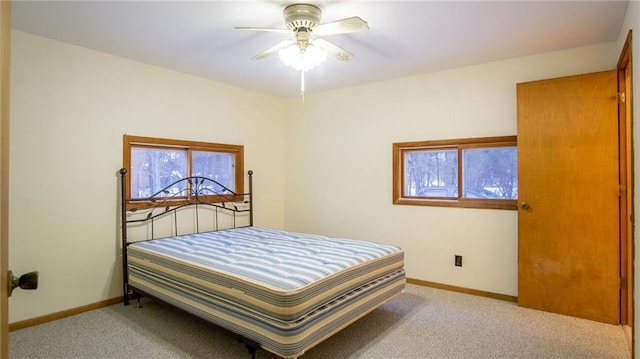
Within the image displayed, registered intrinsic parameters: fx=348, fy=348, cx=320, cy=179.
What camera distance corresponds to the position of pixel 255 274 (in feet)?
7.34

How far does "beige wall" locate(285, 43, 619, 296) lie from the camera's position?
3.49m

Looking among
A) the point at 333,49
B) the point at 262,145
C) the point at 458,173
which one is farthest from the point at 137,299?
the point at 458,173

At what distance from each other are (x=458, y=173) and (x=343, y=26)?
7.43 ft

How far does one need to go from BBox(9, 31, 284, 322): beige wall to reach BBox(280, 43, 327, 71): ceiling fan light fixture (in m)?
1.92

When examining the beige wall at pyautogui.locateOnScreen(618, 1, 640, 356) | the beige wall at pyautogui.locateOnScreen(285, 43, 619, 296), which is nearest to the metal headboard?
the beige wall at pyautogui.locateOnScreen(285, 43, 619, 296)

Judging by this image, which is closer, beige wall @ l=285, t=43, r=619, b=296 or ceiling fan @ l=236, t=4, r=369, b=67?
ceiling fan @ l=236, t=4, r=369, b=67

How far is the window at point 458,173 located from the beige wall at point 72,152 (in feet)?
8.70

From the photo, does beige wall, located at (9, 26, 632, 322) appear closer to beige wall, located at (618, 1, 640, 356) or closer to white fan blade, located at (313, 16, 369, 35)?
beige wall, located at (618, 1, 640, 356)

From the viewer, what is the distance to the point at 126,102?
3.50 meters

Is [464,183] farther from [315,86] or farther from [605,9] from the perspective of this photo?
[315,86]

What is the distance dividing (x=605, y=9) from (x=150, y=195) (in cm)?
426

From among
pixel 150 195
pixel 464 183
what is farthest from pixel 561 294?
pixel 150 195

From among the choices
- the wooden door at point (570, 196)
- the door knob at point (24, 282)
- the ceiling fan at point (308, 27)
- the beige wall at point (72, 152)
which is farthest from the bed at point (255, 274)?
the ceiling fan at point (308, 27)

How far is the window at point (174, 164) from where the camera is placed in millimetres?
3623
